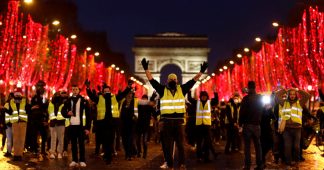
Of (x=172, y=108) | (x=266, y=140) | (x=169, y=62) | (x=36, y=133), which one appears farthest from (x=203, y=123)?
(x=169, y=62)

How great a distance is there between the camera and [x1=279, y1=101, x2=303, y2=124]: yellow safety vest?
15.1m

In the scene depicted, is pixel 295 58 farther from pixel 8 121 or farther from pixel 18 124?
pixel 18 124

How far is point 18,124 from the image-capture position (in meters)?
17.1

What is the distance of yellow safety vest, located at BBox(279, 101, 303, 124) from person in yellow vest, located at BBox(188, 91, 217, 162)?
2219 millimetres

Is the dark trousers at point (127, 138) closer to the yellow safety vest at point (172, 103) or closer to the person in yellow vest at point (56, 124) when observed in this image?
the person in yellow vest at point (56, 124)

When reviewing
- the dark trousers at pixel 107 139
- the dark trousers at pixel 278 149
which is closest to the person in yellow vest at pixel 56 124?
the dark trousers at pixel 107 139

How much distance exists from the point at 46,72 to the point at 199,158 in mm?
32620

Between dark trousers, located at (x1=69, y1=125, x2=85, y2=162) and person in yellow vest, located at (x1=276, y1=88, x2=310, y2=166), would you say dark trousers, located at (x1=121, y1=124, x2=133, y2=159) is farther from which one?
person in yellow vest, located at (x1=276, y1=88, x2=310, y2=166)

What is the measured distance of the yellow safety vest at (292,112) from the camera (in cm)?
1515

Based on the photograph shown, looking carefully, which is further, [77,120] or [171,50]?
[171,50]

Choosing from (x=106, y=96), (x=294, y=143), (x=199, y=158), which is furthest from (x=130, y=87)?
(x=294, y=143)

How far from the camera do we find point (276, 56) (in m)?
50.8

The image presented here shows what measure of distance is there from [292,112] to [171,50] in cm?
9288

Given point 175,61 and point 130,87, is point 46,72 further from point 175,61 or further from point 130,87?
point 175,61
